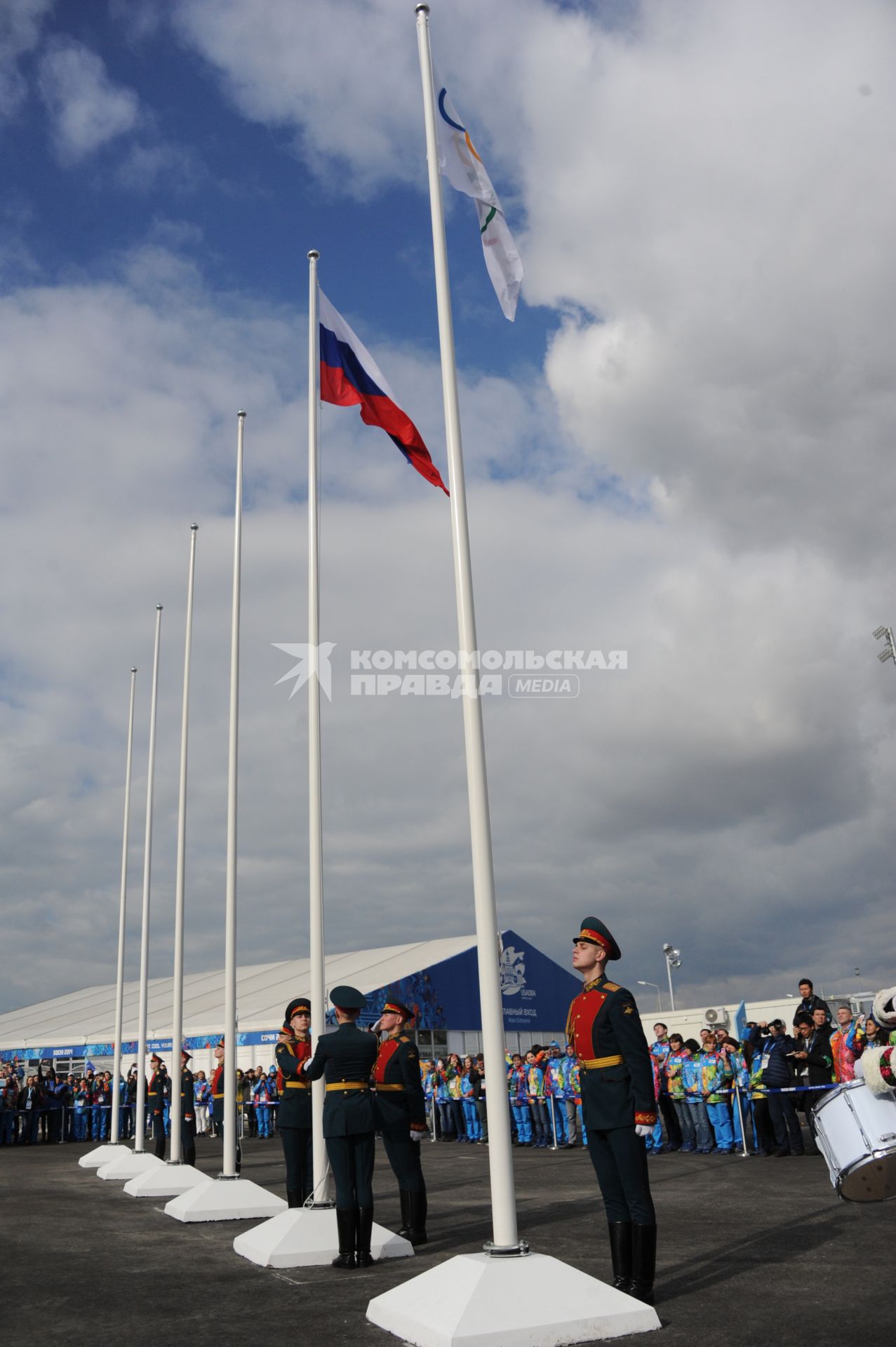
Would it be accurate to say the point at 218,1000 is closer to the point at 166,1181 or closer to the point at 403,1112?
the point at 166,1181

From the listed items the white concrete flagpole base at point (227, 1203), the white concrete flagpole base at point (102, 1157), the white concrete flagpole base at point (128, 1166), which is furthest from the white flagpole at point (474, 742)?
the white concrete flagpole base at point (102, 1157)

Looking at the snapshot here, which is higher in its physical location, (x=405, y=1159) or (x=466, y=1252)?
(x=405, y=1159)

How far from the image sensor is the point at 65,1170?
67.2 feet

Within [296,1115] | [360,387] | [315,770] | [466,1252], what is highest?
[360,387]

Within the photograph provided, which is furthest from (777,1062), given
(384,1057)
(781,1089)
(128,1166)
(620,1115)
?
(620,1115)

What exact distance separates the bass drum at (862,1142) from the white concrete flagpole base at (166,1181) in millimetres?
10562

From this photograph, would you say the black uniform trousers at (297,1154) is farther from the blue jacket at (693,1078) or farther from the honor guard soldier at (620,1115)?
the blue jacket at (693,1078)

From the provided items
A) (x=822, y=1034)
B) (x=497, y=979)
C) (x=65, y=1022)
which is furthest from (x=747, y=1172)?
(x=65, y=1022)

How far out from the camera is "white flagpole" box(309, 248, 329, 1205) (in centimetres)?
1007

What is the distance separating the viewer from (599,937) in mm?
7324

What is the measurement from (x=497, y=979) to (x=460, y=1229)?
4993 mm

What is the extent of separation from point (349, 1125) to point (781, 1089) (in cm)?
1035

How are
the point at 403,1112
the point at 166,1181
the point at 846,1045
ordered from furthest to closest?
the point at 846,1045 → the point at 166,1181 → the point at 403,1112

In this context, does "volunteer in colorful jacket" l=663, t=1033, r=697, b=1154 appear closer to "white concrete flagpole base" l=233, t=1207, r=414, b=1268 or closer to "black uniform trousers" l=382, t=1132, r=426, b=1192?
"black uniform trousers" l=382, t=1132, r=426, b=1192
